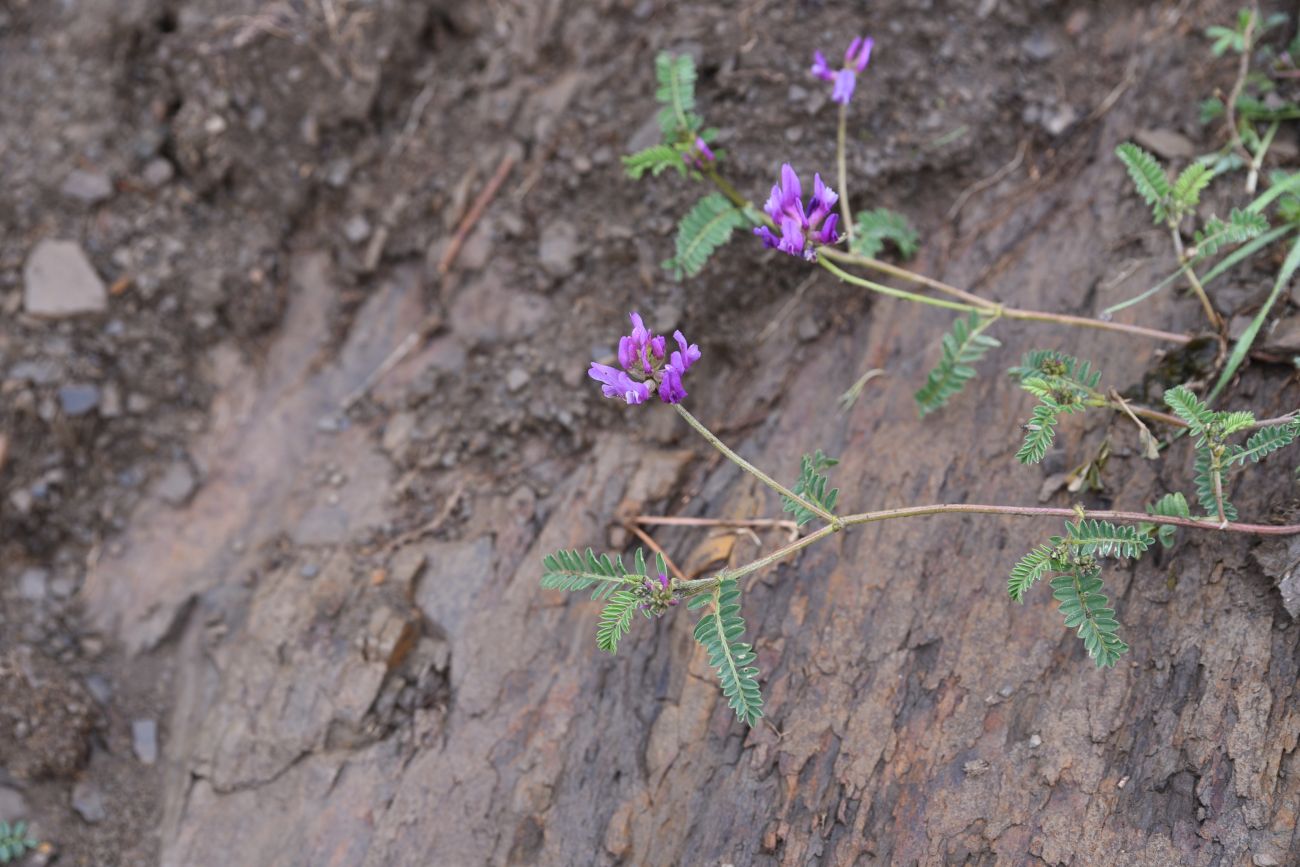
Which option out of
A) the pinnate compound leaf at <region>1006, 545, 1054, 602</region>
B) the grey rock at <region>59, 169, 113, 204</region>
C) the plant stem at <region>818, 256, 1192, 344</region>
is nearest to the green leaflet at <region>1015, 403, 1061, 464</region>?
the pinnate compound leaf at <region>1006, 545, 1054, 602</region>

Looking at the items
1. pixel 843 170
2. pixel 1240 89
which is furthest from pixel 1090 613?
pixel 1240 89

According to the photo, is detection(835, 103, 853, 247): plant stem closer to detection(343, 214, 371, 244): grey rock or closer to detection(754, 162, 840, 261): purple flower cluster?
detection(754, 162, 840, 261): purple flower cluster

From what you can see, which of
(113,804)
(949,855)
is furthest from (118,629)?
(949,855)

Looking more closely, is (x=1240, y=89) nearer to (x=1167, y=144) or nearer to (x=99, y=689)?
(x=1167, y=144)

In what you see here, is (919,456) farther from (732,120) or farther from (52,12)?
(52,12)

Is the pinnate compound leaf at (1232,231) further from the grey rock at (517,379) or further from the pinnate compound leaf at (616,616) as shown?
the grey rock at (517,379)

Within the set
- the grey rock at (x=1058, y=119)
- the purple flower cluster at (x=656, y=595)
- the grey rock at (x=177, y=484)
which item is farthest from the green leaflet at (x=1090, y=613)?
the grey rock at (x=177, y=484)
